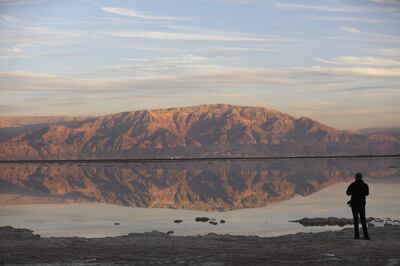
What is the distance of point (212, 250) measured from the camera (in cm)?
1625

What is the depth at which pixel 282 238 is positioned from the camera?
19172 mm

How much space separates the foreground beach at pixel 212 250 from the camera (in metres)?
14.3

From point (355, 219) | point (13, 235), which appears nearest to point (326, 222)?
point (355, 219)

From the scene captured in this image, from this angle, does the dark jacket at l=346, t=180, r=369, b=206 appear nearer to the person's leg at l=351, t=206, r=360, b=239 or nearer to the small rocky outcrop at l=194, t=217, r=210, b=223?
the person's leg at l=351, t=206, r=360, b=239

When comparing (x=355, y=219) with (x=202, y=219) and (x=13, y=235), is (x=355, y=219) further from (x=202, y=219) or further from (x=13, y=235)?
(x=202, y=219)

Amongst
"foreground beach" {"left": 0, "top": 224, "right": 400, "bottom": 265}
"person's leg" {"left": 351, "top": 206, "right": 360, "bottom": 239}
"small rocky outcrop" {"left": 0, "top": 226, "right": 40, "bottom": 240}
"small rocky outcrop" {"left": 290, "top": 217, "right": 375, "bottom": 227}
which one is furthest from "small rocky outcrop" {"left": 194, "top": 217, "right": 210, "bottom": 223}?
"person's leg" {"left": 351, "top": 206, "right": 360, "bottom": 239}

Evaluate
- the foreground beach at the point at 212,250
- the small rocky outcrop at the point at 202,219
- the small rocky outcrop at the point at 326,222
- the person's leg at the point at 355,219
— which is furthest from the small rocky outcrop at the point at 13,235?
the small rocky outcrop at the point at 326,222

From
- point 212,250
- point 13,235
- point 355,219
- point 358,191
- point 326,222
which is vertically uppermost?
→ point 358,191

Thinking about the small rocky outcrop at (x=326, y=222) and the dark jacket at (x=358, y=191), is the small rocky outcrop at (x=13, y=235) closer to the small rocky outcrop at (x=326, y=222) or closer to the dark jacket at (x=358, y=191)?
the dark jacket at (x=358, y=191)

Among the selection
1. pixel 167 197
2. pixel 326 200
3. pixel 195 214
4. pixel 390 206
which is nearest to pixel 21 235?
Answer: pixel 195 214

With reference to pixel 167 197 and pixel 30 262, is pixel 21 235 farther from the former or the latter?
pixel 167 197

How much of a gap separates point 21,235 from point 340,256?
984 cm

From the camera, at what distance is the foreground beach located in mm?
14281

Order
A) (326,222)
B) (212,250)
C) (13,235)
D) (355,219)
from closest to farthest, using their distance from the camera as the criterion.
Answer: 1. (212,250)
2. (355,219)
3. (13,235)
4. (326,222)
